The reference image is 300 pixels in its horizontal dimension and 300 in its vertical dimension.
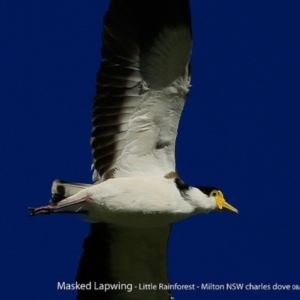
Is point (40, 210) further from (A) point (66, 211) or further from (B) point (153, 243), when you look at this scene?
(B) point (153, 243)

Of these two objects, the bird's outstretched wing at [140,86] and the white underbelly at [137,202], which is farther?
the bird's outstretched wing at [140,86]

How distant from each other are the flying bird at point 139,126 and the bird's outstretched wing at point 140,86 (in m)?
0.01

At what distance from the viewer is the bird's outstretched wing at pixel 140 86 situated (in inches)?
580

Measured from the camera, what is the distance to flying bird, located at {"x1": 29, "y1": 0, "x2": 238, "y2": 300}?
1464 cm

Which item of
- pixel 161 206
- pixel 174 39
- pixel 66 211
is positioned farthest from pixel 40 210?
pixel 174 39

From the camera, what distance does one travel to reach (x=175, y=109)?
14.9 meters

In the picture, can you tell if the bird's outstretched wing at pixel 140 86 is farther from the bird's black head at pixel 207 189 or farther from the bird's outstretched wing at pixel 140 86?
the bird's black head at pixel 207 189

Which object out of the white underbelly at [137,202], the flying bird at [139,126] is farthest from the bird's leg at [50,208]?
the white underbelly at [137,202]

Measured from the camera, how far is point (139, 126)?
49.3ft

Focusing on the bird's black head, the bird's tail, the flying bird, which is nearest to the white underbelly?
the flying bird

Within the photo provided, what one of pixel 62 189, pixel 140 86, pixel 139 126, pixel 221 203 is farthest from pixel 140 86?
pixel 221 203

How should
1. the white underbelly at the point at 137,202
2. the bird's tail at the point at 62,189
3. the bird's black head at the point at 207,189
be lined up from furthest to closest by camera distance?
the bird's black head at the point at 207,189 → the bird's tail at the point at 62,189 → the white underbelly at the point at 137,202

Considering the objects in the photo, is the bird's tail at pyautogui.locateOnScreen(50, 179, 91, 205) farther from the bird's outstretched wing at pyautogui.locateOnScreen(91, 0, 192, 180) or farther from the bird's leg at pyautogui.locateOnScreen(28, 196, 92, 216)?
the bird's outstretched wing at pyautogui.locateOnScreen(91, 0, 192, 180)

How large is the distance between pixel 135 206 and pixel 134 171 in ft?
1.93
